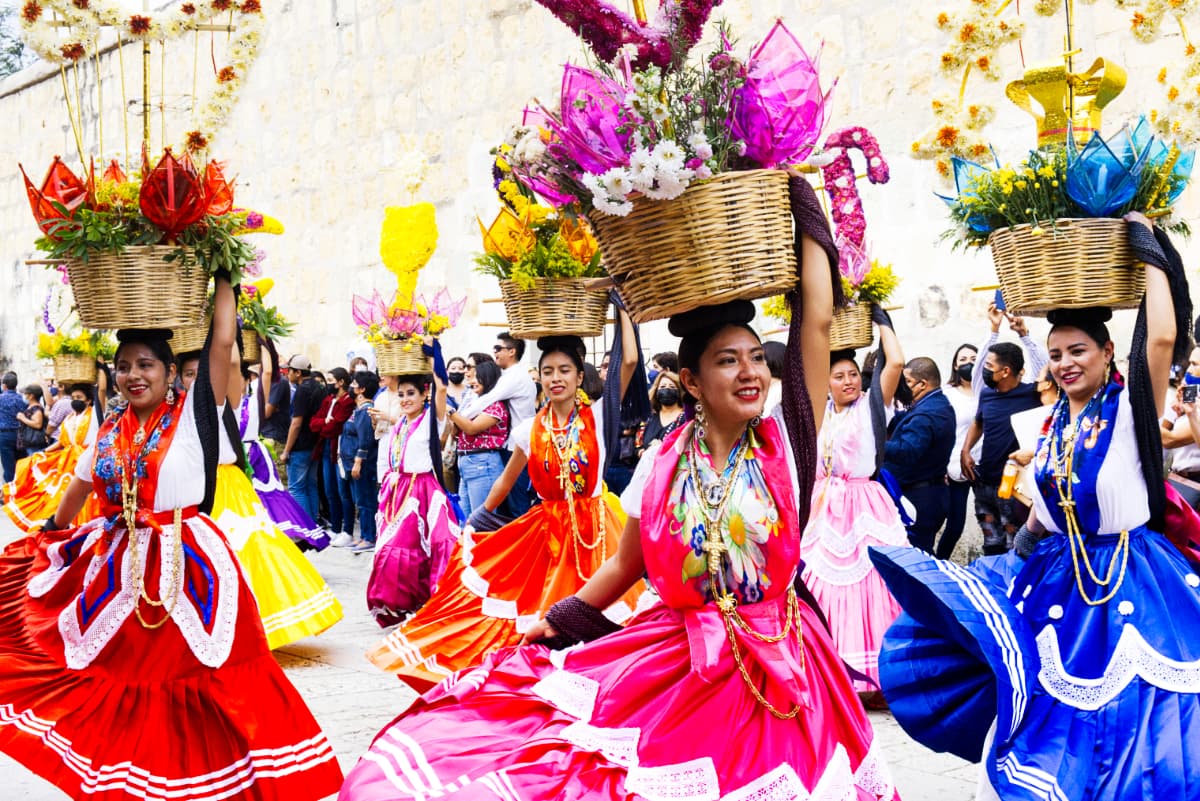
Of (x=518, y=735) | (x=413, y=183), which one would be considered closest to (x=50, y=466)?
(x=413, y=183)

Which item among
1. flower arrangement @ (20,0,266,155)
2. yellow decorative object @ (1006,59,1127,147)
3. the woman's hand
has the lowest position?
the woman's hand

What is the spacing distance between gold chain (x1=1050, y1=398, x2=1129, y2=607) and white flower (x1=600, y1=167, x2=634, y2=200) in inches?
77.5

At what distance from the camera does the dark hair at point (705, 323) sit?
3.27 m

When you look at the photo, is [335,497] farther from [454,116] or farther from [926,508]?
[926,508]

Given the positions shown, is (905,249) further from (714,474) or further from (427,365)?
(714,474)

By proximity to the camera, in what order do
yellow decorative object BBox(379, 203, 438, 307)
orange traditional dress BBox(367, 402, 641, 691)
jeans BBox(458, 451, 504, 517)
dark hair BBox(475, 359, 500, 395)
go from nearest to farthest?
orange traditional dress BBox(367, 402, 641, 691)
yellow decorative object BBox(379, 203, 438, 307)
jeans BBox(458, 451, 504, 517)
dark hair BBox(475, 359, 500, 395)

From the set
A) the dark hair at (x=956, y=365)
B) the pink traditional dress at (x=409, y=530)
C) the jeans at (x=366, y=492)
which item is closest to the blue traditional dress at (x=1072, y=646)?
the dark hair at (x=956, y=365)

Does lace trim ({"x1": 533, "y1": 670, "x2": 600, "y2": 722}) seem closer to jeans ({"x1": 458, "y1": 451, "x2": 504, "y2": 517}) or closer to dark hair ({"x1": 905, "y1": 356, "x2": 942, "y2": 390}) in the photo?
Answer: dark hair ({"x1": 905, "y1": 356, "x2": 942, "y2": 390})

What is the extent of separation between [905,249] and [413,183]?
4.10 m

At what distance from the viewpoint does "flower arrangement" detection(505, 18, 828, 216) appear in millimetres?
2990

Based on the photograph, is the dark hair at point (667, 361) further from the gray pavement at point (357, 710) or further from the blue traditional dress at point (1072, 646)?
the blue traditional dress at point (1072, 646)

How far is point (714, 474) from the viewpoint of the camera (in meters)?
3.27

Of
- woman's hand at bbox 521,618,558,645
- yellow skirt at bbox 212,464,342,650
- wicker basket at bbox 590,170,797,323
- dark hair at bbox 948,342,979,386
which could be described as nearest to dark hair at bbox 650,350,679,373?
dark hair at bbox 948,342,979,386

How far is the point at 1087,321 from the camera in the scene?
13.8ft
